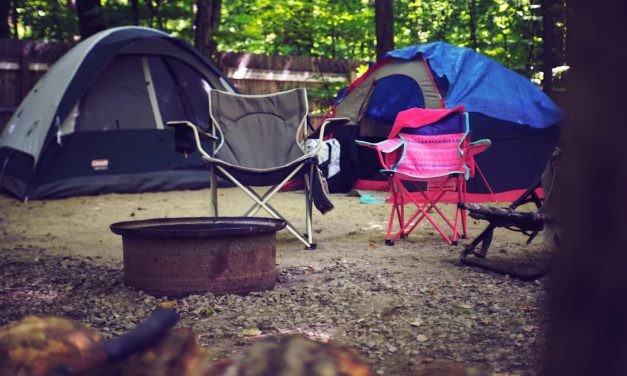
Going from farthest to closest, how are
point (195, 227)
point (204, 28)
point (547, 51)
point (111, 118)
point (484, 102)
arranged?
1. point (204, 28)
2. point (547, 51)
3. point (111, 118)
4. point (484, 102)
5. point (195, 227)

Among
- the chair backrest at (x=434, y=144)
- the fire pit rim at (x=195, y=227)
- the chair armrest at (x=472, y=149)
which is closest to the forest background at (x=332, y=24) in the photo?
the chair backrest at (x=434, y=144)

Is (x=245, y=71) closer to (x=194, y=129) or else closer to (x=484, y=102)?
(x=484, y=102)

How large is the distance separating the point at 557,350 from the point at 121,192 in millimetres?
7261

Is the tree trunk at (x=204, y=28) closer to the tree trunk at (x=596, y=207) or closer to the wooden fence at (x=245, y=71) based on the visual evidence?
the wooden fence at (x=245, y=71)

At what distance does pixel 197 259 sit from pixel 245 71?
8.06 m

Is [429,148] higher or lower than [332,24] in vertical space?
lower

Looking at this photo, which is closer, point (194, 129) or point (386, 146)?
point (194, 129)

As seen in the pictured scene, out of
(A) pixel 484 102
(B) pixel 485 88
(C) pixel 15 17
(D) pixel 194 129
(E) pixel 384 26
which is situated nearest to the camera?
(D) pixel 194 129

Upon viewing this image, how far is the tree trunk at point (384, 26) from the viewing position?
9.15 metres

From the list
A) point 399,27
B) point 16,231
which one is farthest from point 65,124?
point 399,27

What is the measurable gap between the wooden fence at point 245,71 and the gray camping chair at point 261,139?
5.00m

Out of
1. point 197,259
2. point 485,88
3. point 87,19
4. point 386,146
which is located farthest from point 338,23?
point 197,259

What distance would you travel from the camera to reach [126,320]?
112 inches

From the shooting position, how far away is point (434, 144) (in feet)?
16.9
